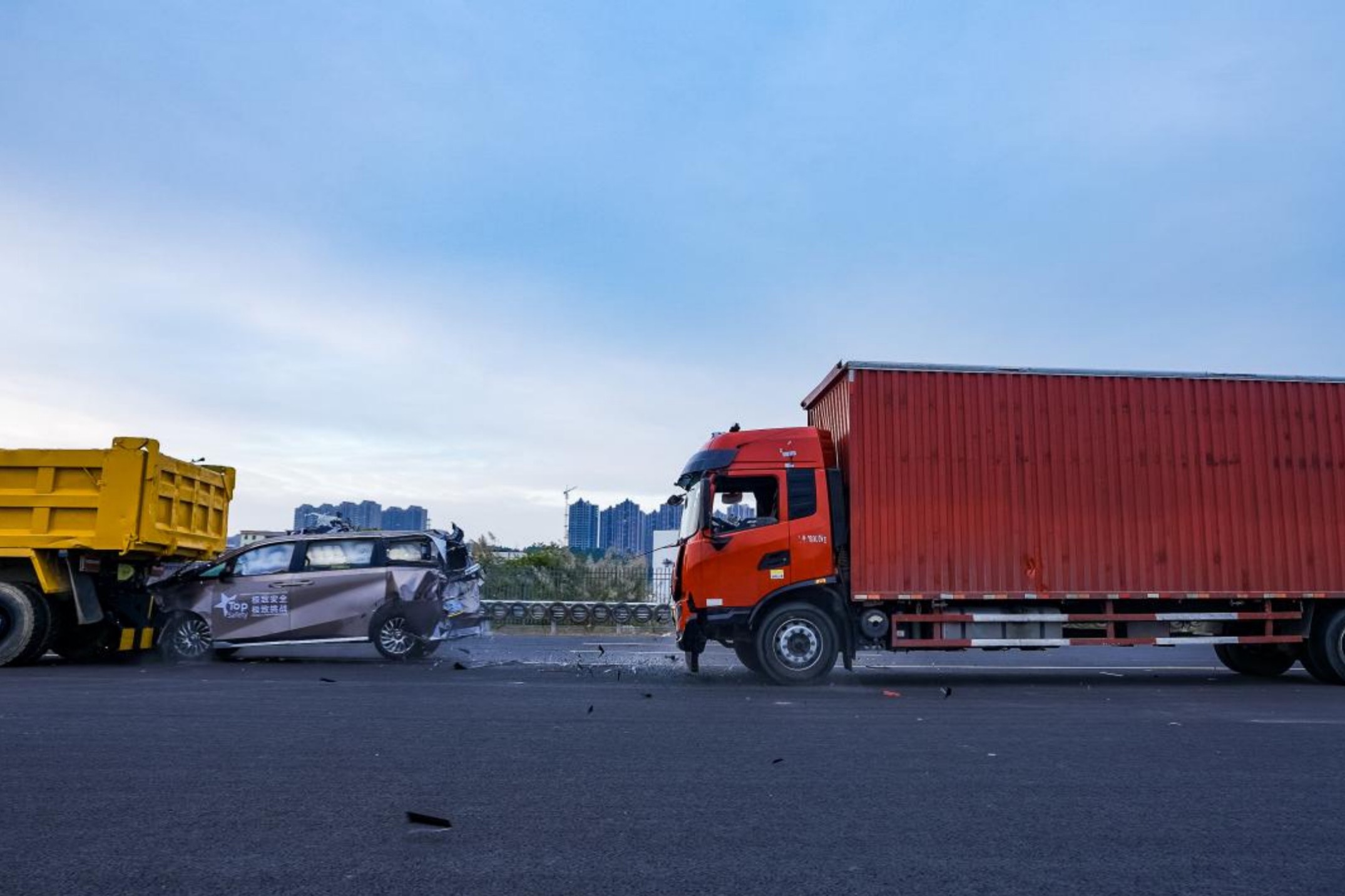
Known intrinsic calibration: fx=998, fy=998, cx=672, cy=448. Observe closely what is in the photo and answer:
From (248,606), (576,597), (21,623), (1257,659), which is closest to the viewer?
(21,623)

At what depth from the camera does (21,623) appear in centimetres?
1209

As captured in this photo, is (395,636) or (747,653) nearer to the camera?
(747,653)

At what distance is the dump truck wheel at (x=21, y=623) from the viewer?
12070mm

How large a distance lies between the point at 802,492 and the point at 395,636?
5915 mm

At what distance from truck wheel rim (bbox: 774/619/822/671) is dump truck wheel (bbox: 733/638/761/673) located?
0.69 metres

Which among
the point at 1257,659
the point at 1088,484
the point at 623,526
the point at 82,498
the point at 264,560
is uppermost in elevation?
the point at 623,526

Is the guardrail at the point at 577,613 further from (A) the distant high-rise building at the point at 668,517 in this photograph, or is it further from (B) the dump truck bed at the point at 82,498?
(B) the dump truck bed at the point at 82,498

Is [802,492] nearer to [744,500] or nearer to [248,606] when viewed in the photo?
[744,500]

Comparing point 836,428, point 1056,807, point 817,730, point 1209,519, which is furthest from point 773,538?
point 1056,807

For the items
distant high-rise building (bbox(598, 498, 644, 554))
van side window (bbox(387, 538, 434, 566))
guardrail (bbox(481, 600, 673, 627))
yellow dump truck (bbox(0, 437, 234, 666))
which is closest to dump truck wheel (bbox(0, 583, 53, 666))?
yellow dump truck (bbox(0, 437, 234, 666))

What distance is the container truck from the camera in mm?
11531

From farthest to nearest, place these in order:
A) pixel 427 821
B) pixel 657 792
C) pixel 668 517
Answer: pixel 668 517
pixel 657 792
pixel 427 821

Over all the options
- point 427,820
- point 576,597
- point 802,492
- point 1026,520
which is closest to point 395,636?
point 802,492

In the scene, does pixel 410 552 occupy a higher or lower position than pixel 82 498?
lower
